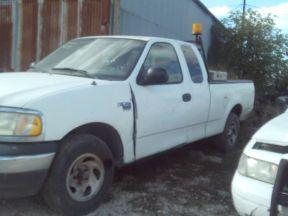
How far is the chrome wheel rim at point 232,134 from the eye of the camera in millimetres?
7150

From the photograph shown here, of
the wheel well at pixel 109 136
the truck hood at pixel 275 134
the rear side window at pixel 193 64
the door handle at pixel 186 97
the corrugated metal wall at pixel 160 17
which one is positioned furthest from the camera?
the corrugated metal wall at pixel 160 17

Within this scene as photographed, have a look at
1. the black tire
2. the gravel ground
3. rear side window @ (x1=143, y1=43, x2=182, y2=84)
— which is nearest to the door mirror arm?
rear side window @ (x1=143, y1=43, x2=182, y2=84)

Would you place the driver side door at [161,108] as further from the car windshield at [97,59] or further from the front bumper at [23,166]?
the front bumper at [23,166]

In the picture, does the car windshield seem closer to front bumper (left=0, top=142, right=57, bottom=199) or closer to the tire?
the tire

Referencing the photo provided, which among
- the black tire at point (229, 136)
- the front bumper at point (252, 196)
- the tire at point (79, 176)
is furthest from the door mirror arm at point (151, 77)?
the black tire at point (229, 136)

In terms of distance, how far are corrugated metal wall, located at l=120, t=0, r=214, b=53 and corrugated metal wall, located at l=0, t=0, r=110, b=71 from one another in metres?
0.69

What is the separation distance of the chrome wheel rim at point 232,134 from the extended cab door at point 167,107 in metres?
1.16

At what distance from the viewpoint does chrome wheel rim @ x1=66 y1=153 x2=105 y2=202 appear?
4000 millimetres

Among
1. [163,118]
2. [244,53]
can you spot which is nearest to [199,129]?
[163,118]

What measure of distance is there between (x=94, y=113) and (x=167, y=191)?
1.45m

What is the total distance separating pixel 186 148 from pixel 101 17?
441cm

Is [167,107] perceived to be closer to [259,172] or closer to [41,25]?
[259,172]

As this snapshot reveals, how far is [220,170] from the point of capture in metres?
6.12

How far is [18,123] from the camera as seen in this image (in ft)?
11.8
